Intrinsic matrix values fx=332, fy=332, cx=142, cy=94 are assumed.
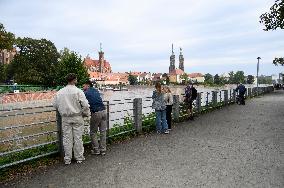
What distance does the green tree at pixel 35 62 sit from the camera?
206 feet

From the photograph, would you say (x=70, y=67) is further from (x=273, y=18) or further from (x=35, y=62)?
(x=273, y=18)

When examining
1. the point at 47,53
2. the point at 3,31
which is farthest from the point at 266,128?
the point at 47,53

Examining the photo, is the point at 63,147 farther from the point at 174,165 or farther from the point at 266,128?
the point at 266,128

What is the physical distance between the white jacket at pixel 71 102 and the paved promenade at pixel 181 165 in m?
1.15

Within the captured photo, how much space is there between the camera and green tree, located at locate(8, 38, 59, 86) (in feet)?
206

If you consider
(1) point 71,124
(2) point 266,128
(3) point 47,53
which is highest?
(3) point 47,53

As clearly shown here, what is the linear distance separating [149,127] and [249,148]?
4.24 m

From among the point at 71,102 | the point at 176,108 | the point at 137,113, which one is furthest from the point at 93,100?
the point at 176,108

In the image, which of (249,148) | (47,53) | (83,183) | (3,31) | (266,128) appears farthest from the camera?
(47,53)

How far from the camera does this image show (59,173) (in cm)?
656

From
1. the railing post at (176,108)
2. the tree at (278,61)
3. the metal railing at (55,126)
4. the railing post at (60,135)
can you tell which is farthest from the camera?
the tree at (278,61)

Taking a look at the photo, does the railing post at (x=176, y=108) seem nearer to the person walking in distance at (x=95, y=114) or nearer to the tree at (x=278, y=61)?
the person walking in distance at (x=95, y=114)

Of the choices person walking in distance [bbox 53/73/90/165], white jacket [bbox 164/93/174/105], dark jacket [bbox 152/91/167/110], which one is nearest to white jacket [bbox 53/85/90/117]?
person walking in distance [bbox 53/73/90/165]

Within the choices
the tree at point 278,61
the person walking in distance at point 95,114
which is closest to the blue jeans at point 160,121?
the person walking in distance at point 95,114
